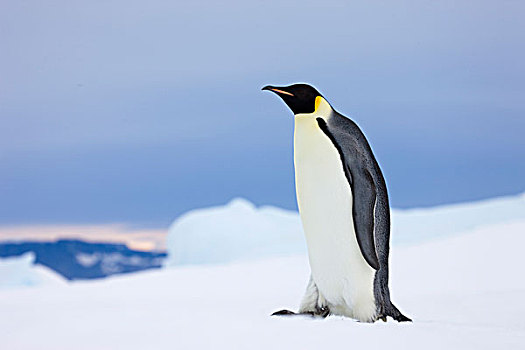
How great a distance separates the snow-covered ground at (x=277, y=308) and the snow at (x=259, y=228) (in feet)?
9.64

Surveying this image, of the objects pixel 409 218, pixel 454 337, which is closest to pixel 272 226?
pixel 409 218

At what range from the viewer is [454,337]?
5.92ft

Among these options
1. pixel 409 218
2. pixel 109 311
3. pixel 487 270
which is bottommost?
pixel 409 218

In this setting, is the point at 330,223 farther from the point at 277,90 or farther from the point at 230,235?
the point at 230,235

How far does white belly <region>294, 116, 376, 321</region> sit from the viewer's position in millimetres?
2250

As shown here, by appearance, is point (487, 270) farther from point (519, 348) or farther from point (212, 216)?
point (212, 216)

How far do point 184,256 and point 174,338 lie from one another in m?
6.74

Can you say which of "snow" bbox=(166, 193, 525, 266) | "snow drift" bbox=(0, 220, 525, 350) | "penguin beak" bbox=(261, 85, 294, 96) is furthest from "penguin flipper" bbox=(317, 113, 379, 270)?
"snow" bbox=(166, 193, 525, 266)

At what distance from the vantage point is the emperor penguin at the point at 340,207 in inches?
87.6

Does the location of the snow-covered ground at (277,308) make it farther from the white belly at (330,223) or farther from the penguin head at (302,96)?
the penguin head at (302,96)

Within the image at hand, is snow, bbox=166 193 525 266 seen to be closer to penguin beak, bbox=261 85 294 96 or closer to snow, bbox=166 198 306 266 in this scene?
snow, bbox=166 198 306 266

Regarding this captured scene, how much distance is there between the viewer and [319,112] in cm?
234

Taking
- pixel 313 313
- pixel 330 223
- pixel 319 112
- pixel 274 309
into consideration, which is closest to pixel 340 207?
pixel 330 223

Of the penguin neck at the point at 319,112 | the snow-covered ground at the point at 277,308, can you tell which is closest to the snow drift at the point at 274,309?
the snow-covered ground at the point at 277,308
